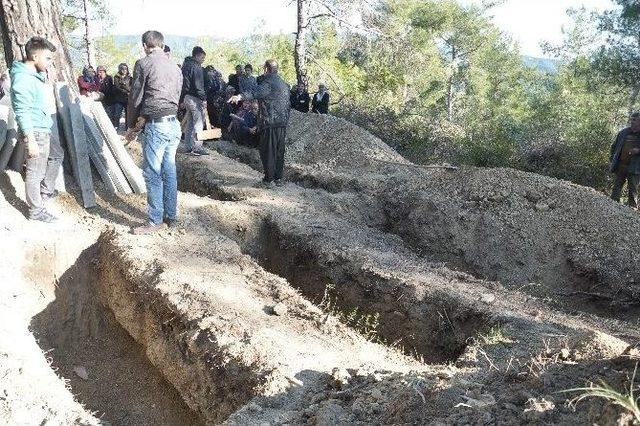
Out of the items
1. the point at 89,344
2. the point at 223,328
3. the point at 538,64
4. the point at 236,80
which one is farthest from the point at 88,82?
the point at 538,64

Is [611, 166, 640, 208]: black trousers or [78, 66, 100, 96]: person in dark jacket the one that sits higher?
[78, 66, 100, 96]: person in dark jacket

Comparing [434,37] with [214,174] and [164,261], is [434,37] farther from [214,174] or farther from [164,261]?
[164,261]

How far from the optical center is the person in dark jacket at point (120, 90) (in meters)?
10.5

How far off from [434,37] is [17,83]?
1323 inches

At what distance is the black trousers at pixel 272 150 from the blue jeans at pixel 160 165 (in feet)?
7.24

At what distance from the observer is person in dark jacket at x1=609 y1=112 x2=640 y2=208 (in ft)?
27.5

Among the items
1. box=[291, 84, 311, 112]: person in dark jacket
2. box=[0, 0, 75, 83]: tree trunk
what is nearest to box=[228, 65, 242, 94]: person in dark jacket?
box=[291, 84, 311, 112]: person in dark jacket

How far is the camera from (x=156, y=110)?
4.95 metres

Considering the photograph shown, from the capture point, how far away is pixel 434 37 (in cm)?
3516

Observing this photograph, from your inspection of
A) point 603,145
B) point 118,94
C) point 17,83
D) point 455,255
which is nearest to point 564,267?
point 455,255

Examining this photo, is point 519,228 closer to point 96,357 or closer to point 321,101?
point 96,357

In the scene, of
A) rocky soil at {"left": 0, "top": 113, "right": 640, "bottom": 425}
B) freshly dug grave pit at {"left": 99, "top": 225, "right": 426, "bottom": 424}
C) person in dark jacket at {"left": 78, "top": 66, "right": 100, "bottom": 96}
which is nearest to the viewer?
rocky soil at {"left": 0, "top": 113, "right": 640, "bottom": 425}

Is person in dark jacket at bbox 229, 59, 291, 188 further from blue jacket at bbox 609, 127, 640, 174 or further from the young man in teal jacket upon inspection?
blue jacket at bbox 609, 127, 640, 174

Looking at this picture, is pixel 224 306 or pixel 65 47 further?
pixel 65 47
